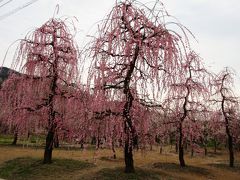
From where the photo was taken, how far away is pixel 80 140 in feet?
46.6

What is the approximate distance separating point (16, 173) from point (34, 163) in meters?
1.79

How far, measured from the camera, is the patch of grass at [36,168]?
1686cm

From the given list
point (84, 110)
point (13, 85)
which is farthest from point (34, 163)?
point (84, 110)

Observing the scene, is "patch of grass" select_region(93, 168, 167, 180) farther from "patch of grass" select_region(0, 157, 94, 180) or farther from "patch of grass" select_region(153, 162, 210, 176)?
"patch of grass" select_region(153, 162, 210, 176)

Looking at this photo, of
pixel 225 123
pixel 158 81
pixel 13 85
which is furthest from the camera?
pixel 225 123

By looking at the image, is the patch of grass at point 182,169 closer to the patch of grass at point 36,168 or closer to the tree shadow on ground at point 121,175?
the patch of grass at point 36,168

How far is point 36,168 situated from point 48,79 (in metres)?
4.65

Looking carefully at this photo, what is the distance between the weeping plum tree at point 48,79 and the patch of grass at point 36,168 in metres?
0.89

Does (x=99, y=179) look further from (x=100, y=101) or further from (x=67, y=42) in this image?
(x=67, y=42)

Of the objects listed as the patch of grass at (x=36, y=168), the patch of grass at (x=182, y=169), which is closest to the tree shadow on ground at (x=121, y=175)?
the patch of grass at (x=36, y=168)

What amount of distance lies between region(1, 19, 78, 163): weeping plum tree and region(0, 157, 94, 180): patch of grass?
89 centimetres

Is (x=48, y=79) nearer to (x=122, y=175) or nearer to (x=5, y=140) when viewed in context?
(x=122, y=175)

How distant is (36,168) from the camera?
18125mm

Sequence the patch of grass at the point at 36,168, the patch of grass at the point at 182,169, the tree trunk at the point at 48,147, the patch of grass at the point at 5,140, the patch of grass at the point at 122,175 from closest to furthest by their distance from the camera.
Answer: the patch of grass at the point at 122,175
the patch of grass at the point at 36,168
the tree trunk at the point at 48,147
the patch of grass at the point at 182,169
the patch of grass at the point at 5,140
